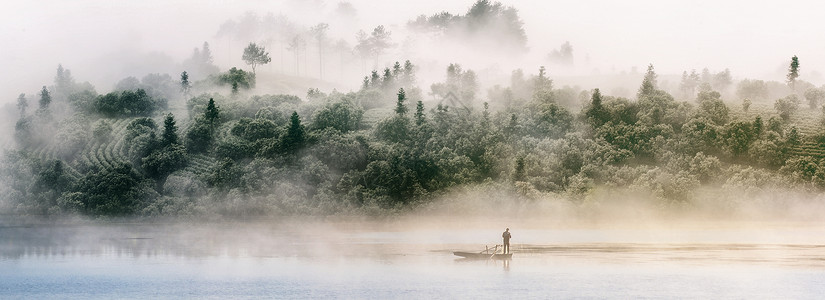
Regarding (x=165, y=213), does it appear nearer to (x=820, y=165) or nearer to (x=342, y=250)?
(x=342, y=250)

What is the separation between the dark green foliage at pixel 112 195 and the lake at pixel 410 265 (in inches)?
940

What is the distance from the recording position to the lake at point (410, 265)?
225ft

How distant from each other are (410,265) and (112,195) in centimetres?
9634

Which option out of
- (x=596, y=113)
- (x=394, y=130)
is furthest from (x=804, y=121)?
(x=394, y=130)

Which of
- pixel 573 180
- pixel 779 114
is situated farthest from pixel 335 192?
pixel 779 114

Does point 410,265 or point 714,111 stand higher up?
point 714,111

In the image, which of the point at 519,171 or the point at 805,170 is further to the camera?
the point at 519,171

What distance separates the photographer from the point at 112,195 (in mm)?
164875

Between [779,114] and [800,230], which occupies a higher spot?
[779,114]

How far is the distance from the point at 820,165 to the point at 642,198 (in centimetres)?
3261

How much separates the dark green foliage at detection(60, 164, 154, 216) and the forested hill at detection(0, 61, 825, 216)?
243 millimetres

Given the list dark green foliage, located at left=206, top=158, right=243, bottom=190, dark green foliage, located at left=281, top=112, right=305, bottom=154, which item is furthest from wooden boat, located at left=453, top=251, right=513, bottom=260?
dark green foliage, located at left=281, top=112, right=305, bottom=154

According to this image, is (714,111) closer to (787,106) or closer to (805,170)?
(787,106)

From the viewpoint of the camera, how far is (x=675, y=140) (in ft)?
→ 570
